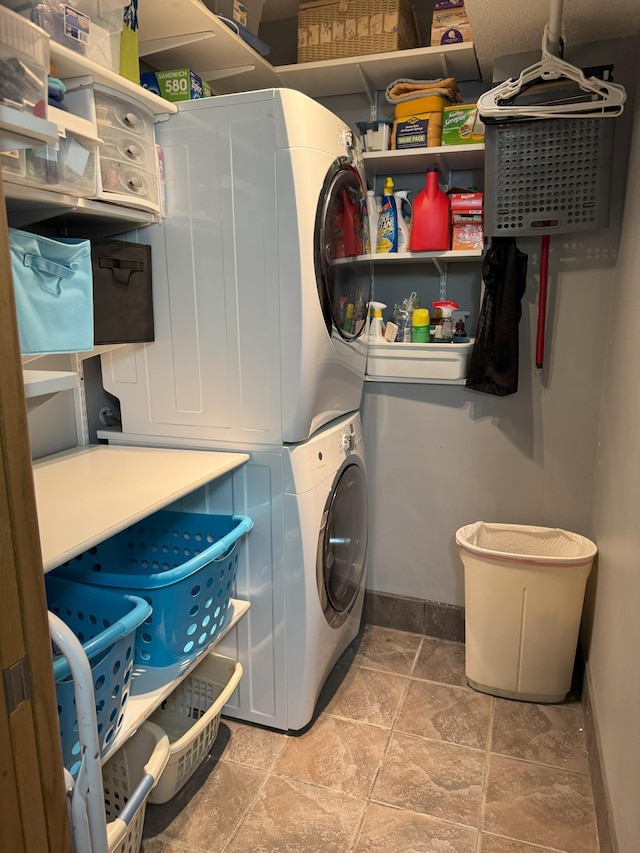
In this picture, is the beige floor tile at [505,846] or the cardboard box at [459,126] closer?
the beige floor tile at [505,846]

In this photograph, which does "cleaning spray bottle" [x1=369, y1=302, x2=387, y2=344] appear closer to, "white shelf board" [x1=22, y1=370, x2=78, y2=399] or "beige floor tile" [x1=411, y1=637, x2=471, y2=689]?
"beige floor tile" [x1=411, y1=637, x2=471, y2=689]

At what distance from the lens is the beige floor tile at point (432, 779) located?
68.0 inches

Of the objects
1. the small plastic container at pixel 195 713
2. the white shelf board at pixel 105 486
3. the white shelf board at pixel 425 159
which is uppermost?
the white shelf board at pixel 425 159

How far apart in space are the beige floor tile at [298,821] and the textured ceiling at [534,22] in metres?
2.25

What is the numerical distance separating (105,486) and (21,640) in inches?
29.8

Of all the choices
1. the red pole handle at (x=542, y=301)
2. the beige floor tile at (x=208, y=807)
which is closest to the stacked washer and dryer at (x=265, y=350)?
the beige floor tile at (x=208, y=807)

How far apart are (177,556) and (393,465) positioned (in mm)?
1028

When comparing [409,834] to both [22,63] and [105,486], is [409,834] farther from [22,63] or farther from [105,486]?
[22,63]

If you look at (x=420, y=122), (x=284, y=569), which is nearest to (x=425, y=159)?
(x=420, y=122)

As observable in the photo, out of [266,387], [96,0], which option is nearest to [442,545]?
[266,387]

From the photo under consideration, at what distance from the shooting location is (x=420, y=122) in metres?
2.22

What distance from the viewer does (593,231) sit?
208cm

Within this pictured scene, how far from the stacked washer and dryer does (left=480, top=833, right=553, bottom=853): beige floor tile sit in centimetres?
64

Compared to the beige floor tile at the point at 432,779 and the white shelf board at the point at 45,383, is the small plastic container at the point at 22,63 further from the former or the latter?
the beige floor tile at the point at 432,779
